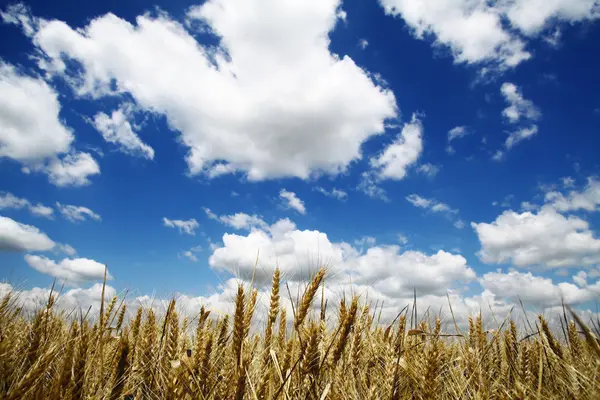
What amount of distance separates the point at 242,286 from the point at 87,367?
125cm

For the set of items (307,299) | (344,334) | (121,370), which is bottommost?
(121,370)

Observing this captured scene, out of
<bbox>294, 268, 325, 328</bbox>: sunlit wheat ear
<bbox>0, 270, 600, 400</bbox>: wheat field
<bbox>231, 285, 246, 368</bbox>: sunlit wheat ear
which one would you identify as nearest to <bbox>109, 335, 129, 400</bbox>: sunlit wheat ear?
<bbox>0, 270, 600, 400</bbox>: wheat field

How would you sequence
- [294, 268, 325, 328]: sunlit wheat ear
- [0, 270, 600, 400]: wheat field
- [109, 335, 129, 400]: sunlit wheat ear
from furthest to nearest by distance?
1. [294, 268, 325, 328]: sunlit wheat ear
2. [109, 335, 129, 400]: sunlit wheat ear
3. [0, 270, 600, 400]: wheat field

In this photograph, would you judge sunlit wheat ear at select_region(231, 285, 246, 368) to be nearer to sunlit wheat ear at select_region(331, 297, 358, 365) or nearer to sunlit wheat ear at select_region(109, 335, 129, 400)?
sunlit wheat ear at select_region(331, 297, 358, 365)

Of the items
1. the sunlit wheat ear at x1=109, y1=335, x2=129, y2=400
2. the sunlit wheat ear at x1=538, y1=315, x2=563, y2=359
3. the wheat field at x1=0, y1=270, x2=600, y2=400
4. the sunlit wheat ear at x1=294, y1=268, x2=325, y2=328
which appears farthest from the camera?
the sunlit wheat ear at x1=538, y1=315, x2=563, y2=359

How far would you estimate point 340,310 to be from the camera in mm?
3488

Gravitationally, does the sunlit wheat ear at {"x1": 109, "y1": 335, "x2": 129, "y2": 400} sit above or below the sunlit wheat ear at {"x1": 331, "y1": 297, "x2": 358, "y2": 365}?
below

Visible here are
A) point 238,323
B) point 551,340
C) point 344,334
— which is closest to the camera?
point 238,323

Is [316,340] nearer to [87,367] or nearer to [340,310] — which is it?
[340,310]

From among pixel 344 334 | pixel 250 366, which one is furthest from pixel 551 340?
pixel 250 366

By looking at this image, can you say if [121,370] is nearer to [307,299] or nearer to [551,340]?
[307,299]

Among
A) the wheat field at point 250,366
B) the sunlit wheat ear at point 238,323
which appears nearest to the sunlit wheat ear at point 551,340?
the wheat field at point 250,366

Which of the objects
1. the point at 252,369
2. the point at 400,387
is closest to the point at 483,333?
the point at 400,387

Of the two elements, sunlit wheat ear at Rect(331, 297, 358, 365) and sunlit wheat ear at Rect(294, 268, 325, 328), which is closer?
sunlit wheat ear at Rect(331, 297, 358, 365)
